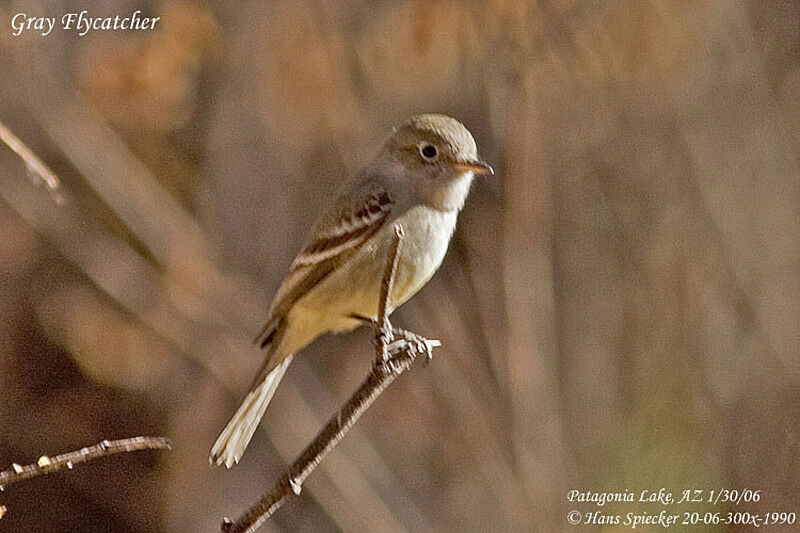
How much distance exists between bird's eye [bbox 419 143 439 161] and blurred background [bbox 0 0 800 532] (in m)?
0.49

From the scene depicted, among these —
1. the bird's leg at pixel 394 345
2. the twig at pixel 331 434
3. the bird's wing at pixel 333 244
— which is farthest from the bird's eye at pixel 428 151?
the twig at pixel 331 434

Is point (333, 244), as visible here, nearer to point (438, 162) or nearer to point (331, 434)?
point (438, 162)

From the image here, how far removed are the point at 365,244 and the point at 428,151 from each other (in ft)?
1.00

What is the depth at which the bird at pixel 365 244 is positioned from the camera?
2.12m

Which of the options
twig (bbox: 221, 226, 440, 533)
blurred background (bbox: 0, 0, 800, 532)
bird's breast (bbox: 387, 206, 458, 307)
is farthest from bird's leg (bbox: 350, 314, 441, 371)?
blurred background (bbox: 0, 0, 800, 532)

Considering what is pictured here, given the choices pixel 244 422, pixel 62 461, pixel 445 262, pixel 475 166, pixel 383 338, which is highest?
pixel 445 262

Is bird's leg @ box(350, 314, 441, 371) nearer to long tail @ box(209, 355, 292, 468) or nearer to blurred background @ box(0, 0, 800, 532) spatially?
long tail @ box(209, 355, 292, 468)

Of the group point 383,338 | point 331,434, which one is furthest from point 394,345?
point 331,434

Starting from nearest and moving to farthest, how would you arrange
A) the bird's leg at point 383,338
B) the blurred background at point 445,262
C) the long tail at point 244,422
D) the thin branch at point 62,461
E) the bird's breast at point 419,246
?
the thin branch at point 62,461 < the bird's leg at point 383,338 < the bird's breast at point 419,246 < the long tail at point 244,422 < the blurred background at point 445,262

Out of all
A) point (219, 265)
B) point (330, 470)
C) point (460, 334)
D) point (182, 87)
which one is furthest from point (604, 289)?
point (182, 87)

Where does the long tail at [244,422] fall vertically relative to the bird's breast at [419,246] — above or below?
below

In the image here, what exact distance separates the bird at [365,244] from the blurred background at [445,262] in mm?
503

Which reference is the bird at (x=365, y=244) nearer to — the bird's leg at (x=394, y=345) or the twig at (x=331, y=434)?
the bird's leg at (x=394, y=345)

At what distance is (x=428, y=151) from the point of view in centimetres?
227
